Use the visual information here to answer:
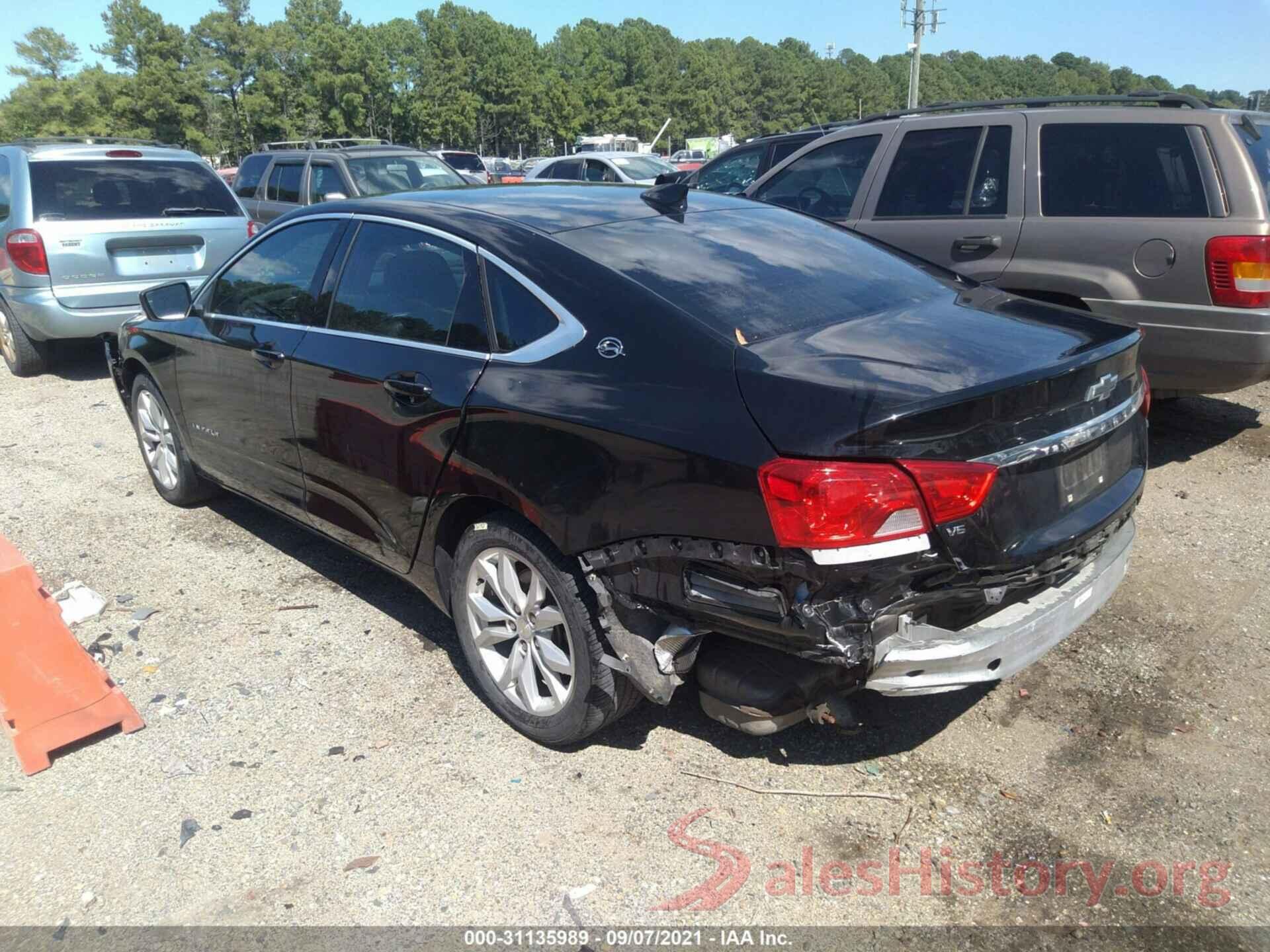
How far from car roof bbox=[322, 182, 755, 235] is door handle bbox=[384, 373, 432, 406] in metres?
0.57

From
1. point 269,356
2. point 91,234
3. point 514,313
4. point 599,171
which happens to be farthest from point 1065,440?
point 599,171

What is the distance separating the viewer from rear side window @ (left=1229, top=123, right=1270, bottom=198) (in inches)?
195

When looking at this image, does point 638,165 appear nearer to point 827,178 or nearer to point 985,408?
point 827,178

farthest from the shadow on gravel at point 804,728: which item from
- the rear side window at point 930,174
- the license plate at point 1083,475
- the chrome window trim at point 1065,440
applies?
the rear side window at point 930,174

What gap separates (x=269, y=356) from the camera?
4.09 m

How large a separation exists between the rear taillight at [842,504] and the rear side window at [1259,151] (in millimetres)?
3786

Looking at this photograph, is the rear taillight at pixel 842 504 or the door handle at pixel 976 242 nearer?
the rear taillight at pixel 842 504

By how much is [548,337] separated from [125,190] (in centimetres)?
679

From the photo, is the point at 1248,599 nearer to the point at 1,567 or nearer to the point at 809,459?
the point at 809,459

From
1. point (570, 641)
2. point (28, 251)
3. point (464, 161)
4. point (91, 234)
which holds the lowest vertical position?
point (570, 641)

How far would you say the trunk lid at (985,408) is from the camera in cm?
242

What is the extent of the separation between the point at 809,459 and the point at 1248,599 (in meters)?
2.76

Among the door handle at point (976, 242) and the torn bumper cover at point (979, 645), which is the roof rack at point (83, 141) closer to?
the door handle at point (976, 242)

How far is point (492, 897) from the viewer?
2.64 metres
